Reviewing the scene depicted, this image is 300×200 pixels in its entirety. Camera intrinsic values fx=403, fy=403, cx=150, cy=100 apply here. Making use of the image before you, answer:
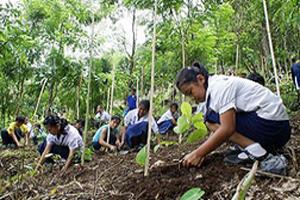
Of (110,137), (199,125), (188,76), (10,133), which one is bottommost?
(10,133)

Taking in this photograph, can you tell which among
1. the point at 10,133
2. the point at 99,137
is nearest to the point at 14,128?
the point at 10,133

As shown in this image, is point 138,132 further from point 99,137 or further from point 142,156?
point 142,156

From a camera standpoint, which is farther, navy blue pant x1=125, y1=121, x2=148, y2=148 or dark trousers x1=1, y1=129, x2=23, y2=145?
dark trousers x1=1, y1=129, x2=23, y2=145

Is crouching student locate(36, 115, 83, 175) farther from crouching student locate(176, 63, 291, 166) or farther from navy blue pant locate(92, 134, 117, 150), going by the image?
crouching student locate(176, 63, 291, 166)

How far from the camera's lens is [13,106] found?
10.9 m

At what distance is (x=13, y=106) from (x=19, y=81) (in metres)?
1.56

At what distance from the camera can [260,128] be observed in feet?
7.89

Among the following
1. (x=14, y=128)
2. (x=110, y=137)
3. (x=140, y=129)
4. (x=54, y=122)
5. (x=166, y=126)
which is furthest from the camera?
(x=14, y=128)

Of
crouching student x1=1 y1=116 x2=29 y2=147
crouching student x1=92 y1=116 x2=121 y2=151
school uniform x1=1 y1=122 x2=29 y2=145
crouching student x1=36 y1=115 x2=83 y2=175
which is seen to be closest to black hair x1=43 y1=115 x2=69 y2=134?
crouching student x1=36 y1=115 x2=83 y2=175

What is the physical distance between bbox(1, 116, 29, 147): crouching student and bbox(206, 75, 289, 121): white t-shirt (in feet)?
20.6

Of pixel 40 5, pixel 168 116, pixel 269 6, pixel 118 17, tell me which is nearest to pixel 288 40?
pixel 269 6

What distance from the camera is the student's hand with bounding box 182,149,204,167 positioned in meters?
2.46

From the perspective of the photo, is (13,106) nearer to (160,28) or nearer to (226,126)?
(160,28)

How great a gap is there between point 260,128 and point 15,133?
22.7 feet
